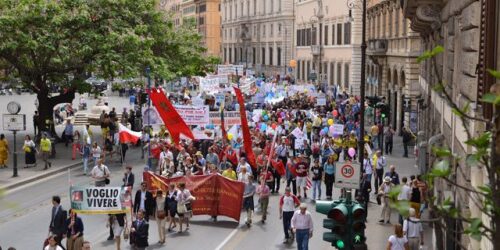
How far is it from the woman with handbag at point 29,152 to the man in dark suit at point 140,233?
1383 cm

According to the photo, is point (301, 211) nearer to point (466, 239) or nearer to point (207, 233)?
point (207, 233)

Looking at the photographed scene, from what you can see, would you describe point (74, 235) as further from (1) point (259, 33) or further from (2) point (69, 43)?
(1) point (259, 33)

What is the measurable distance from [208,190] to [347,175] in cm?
379

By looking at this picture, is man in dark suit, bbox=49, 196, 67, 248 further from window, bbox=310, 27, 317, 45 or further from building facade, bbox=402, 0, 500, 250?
window, bbox=310, 27, 317, 45

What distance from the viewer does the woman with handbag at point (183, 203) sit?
1930 cm

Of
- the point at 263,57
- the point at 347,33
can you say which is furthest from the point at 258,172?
the point at 263,57

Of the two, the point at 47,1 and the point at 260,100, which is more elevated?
the point at 47,1

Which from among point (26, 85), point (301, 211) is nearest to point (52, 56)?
point (26, 85)

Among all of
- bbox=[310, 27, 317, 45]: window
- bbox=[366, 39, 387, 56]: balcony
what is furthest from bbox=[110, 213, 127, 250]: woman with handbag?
bbox=[310, 27, 317, 45]: window

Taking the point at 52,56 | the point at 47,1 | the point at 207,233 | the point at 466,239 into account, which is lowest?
the point at 207,233

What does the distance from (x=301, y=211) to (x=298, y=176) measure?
7.06 m

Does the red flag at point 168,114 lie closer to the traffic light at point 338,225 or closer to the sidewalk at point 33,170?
the sidewalk at point 33,170

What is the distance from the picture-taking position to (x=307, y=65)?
79062 millimetres

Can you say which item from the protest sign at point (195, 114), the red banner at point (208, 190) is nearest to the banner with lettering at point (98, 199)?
the red banner at point (208, 190)
